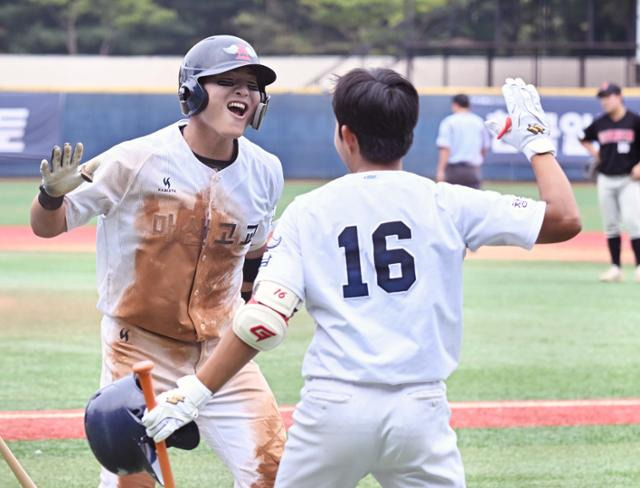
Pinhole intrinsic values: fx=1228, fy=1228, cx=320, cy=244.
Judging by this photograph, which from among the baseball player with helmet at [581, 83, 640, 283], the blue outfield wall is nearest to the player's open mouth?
the baseball player with helmet at [581, 83, 640, 283]

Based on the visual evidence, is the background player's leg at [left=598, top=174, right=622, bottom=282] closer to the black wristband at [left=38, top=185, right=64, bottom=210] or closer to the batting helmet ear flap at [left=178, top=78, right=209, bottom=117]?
the batting helmet ear flap at [left=178, top=78, right=209, bottom=117]

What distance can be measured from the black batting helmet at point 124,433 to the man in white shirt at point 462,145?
533 inches

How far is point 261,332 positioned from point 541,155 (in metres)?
1.07

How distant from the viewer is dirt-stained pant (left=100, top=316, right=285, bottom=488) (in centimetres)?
473

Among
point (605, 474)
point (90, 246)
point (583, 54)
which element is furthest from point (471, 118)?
point (583, 54)

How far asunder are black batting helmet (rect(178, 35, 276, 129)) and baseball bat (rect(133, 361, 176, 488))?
135cm

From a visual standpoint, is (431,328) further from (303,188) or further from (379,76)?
(303,188)

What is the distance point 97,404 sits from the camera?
397 cm

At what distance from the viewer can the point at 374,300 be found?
3680mm

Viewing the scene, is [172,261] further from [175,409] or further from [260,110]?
[175,409]

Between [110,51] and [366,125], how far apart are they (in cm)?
5641

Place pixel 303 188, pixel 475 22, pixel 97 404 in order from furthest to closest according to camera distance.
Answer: pixel 475 22
pixel 303 188
pixel 97 404

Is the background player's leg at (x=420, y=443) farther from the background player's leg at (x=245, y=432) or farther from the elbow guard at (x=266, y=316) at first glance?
the background player's leg at (x=245, y=432)

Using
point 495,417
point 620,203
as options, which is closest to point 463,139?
point 620,203
